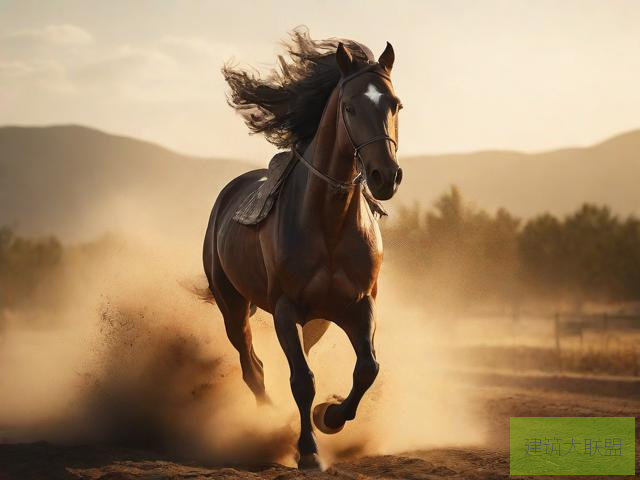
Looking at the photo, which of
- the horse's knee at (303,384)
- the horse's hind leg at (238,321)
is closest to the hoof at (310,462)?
the horse's knee at (303,384)

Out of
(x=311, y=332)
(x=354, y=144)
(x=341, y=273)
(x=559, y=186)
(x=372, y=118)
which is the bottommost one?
(x=311, y=332)

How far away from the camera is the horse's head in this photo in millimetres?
5262

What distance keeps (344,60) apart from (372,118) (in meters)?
0.62

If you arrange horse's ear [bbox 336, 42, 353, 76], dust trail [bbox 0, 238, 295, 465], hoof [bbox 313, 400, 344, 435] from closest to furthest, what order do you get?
horse's ear [bbox 336, 42, 353, 76] → hoof [bbox 313, 400, 344, 435] → dust trail [bbox 0, 238, 295, 465]

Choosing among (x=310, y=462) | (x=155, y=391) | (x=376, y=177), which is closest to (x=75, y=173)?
(x=155, y=391)

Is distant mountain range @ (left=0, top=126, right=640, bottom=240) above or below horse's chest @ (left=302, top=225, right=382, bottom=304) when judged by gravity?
above

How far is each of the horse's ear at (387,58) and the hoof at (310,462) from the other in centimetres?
254

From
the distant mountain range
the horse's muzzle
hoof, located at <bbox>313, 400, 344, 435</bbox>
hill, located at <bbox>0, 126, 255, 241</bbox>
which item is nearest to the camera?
the horse's muzzle

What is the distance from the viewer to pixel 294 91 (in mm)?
6801

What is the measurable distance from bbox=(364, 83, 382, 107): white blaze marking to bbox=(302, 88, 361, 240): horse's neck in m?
0.46

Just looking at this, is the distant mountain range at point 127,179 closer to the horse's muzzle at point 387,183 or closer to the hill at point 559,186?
the hill at point 559,186

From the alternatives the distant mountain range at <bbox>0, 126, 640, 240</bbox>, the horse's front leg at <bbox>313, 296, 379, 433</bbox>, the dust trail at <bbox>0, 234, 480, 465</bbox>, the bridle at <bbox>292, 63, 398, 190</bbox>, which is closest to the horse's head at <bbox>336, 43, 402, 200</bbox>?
the bridle at <bbox>292, 63, 398, 190</bbox>

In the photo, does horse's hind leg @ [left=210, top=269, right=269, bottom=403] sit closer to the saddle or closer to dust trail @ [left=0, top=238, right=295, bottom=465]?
dust trail @ [left=0, top=238, right=295, bottom=465]

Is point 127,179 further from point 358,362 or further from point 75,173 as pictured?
point 358,362
